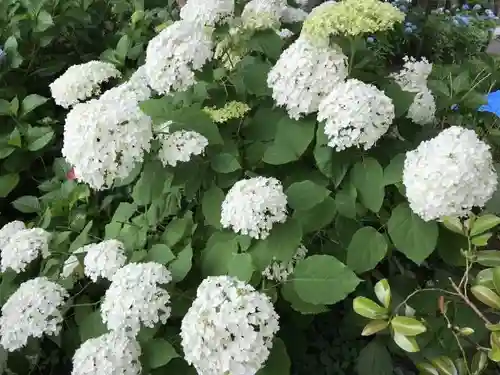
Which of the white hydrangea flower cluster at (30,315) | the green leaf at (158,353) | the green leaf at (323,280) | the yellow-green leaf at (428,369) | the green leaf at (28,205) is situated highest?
the green leaf at (323,280)

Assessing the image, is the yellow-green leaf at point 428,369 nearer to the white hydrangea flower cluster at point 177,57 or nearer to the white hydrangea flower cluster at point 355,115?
the white hydrangea flower cluster at point 355,115

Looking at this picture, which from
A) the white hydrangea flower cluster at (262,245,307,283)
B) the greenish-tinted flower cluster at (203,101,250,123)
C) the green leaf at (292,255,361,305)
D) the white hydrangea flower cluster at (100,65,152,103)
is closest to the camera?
the green leaf at (292,255,361,305)

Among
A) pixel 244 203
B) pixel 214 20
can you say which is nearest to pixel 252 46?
pixel 214 20

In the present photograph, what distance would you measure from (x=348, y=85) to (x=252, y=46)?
356 millimetres

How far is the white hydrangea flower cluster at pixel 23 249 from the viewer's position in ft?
3.94

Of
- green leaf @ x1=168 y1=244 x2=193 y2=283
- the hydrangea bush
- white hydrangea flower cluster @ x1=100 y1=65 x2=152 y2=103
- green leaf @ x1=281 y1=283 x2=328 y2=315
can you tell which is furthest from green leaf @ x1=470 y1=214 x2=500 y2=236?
white hydrangea flower cluster @ x1=100 y1=65 x2=152 y2=103

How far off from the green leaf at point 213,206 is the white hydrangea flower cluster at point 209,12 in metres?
0.39

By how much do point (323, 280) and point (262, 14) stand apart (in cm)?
64

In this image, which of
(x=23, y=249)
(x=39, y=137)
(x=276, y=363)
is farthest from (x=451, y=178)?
(x=39, y=137)

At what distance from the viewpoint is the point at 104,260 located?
3.48ft

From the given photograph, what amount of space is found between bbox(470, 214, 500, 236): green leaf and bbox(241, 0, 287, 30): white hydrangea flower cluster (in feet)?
2.08

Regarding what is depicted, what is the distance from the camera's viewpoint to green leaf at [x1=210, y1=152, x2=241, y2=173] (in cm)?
102

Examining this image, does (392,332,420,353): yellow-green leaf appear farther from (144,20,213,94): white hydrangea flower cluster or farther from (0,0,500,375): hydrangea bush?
(144,20,213,94): white hydrangea flower cluster

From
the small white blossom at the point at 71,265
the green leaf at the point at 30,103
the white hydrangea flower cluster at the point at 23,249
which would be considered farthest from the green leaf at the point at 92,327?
the green leaf at the point at 30,103
